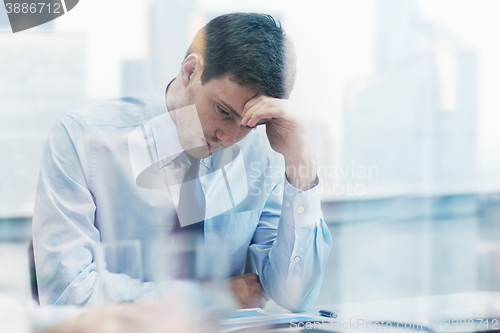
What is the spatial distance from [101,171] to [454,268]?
1039 millimetres

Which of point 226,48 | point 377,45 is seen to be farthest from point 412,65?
point 226,48

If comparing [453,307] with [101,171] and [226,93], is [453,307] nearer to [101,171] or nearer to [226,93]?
[226,93]

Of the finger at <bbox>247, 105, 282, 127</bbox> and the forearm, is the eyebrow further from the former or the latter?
the forearm

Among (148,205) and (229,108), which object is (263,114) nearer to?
(229,108)

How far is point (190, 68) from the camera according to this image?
75cm

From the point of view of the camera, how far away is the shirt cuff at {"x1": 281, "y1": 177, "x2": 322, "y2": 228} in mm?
816

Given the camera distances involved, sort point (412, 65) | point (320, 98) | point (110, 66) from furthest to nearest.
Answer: point (412, 65) → point (320, 98) → point (110, 66)

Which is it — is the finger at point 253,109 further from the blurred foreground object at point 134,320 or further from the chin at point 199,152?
the blurred foreground object at point 134,320

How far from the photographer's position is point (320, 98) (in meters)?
0.87

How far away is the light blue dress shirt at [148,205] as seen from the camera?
2.24 ft

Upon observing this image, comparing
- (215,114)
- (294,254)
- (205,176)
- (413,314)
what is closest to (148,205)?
(205,176)

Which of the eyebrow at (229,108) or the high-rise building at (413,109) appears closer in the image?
the eyebrow at (229,108)

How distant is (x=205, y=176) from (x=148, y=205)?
0.14m

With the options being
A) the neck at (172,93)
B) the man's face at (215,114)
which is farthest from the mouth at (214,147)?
the neck at (172,93)
